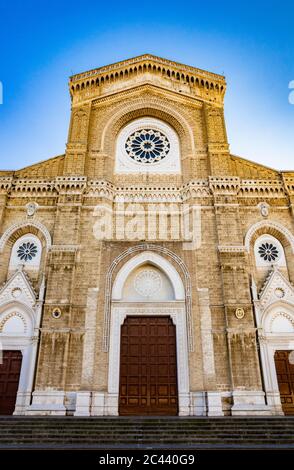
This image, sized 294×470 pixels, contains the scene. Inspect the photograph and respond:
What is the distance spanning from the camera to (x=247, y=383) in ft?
46.7

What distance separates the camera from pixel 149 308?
53.4 ft

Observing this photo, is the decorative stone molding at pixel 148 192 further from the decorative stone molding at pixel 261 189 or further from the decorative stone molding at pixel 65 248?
the decorative stone molding at pixel 65 248

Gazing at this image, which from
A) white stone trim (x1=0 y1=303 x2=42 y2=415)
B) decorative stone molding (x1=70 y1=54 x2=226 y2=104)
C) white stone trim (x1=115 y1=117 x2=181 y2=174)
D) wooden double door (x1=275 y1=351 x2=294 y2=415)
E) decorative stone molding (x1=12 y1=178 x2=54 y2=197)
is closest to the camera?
white stone trim (x1=0 y1=303 x2=42 y2=415)

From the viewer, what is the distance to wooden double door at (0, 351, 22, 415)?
47.8 ft

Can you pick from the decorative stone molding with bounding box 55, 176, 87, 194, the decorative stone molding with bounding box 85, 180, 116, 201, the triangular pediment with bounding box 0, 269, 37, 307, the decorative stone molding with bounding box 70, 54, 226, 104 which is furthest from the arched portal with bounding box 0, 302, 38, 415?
the decorative stone molding with bounding box 70, 54, 226, 104

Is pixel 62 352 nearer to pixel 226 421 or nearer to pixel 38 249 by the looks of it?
pixel 38 249

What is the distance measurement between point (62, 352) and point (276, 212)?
11965 mm

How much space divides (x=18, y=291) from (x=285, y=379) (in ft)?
39.4

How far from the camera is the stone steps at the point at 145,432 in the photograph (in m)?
10.1

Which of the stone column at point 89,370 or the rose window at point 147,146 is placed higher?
the rose window at point 147,146

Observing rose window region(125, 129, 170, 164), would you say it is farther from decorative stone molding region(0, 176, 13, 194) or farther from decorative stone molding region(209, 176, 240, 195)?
decorative stone molding region(0, 176, 13, 194)

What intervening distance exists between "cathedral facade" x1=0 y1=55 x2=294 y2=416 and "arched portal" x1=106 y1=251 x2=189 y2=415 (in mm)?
46
